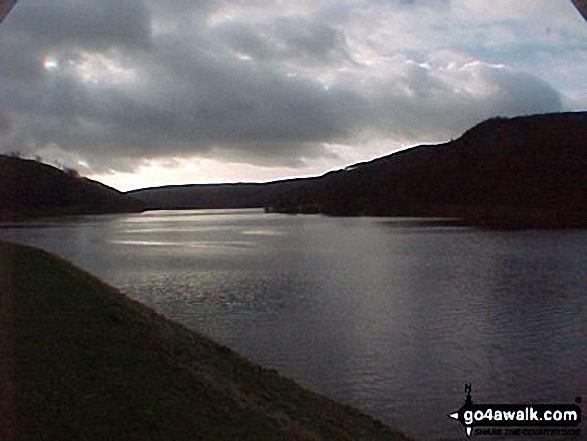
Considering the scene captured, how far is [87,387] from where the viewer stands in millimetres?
7031

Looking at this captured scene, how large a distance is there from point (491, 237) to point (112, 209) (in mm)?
134644

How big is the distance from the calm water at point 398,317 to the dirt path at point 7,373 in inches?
186

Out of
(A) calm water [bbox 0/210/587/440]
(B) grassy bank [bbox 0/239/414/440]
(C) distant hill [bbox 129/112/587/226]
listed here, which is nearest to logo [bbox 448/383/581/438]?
(A) calm water [bbox 0/210/587/440]

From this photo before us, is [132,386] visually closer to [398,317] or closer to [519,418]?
[519,418]

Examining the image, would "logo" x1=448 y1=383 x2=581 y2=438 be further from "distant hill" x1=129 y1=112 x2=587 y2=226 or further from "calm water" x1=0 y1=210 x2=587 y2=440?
"distant hill" x1=129 y1=112 x2=587 y2=226

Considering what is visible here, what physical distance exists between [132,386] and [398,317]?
39.6 ft

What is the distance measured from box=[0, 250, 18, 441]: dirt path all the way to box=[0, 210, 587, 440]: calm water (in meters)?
4.72

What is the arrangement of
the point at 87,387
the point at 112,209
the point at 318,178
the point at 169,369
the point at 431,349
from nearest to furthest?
the point at 87,387, the point at 169,369, the point at 431,349, the point at 112,209, the point at 318,178

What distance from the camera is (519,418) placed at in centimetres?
1051

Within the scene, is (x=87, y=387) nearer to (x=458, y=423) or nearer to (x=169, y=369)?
(x=169, y=369)

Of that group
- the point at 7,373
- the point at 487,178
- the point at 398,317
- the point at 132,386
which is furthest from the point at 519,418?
the point at 487,178

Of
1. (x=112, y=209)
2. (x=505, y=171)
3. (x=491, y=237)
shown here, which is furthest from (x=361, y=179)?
(x=491, y=237)

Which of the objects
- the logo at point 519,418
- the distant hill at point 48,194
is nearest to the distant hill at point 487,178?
the distant hill at point 48,194

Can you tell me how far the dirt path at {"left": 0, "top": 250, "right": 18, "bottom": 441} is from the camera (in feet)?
19.2
